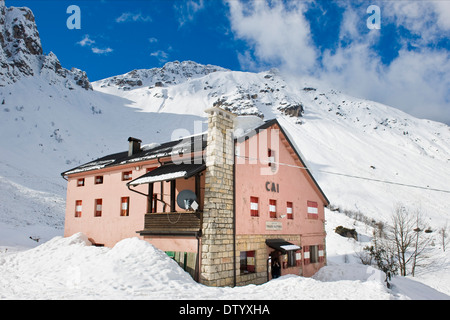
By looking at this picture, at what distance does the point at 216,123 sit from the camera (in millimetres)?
15125

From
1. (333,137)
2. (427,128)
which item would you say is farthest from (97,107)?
(427,128)

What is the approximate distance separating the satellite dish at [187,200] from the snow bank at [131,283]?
2494 mm

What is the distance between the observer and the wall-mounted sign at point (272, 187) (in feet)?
59.9

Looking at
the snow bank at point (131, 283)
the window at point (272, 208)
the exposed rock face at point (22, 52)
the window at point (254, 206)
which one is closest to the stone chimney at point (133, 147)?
the snow bank at point (131, 283)

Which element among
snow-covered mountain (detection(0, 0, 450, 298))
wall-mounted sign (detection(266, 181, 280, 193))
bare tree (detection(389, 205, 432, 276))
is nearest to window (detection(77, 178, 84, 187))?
snow-covered mountain (detection(0, 0, 450, 298))

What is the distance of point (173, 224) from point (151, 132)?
225 ft

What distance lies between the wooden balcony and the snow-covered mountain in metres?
13.7

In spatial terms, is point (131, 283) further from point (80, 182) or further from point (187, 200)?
point (80, 182)

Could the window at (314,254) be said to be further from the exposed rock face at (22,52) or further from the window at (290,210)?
the exposed rock face at (22,52)

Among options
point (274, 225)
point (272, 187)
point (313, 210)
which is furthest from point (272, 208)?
point (313, 210)

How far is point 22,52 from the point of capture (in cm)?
7238

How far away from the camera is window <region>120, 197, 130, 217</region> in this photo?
18828mm

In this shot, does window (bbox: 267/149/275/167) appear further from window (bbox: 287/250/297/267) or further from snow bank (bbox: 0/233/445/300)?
→ snow bank (bbox: 0/233/445/300)

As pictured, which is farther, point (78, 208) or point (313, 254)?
point (313, 254)
